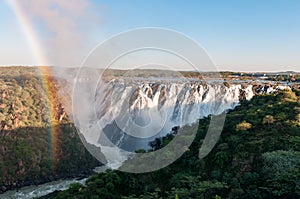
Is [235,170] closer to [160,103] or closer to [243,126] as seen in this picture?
[243,126]

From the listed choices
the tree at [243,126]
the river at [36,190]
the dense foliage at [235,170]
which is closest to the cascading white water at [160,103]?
the river at [36,190]

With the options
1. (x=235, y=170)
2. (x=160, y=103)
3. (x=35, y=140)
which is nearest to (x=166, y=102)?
(x=160, y=103)

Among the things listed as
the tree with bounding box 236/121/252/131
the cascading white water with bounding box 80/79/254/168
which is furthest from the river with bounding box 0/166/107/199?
the tree with bounding box 236/121/252/131

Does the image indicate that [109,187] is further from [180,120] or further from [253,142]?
[180,120]

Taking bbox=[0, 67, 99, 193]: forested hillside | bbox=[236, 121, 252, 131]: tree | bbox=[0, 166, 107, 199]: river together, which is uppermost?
bbox=[236, 121, 252, 131]: tree

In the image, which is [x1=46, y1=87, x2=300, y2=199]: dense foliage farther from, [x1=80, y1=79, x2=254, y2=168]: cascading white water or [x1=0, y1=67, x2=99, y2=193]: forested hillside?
[x1=0, y1=67, x2=99, y2=193]: forested hillside

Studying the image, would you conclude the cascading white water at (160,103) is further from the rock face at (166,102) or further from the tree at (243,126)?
the tree at (243,126)
